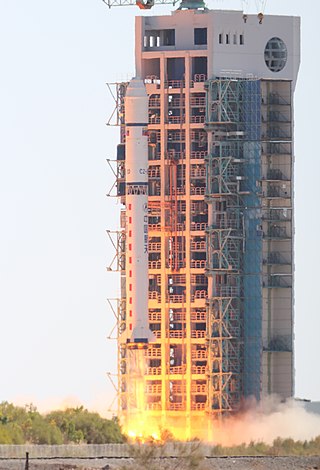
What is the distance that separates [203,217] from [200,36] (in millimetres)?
6774

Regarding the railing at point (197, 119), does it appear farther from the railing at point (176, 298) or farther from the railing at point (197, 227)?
the railing at point (176, 298)

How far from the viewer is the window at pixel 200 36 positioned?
354ft

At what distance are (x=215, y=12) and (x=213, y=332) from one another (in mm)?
11795

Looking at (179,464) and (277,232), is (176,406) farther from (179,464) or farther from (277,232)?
(179,464)

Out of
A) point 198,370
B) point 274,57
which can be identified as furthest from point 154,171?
point 198,370

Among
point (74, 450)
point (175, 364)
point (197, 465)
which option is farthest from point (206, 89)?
point (197, 465)

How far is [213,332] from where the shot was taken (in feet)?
346

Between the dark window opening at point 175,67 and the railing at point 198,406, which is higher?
the dark window opening at point 175,67

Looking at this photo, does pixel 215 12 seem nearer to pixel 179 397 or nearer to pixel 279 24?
pixel 279 24

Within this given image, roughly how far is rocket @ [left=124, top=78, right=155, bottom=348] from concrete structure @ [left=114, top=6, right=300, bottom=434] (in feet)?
6.72

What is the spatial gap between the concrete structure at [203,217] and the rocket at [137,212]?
2049 millimetres

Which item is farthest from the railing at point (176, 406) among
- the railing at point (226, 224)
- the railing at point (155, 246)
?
the railing at point (226, 224)

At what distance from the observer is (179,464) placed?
8419 centimetres

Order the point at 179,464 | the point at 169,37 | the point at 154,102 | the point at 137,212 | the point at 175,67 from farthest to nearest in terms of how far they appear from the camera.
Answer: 1. the point at 169,37
2. the point at 175,67
3. the point at 154,102
4. the point at 137,212
5. the point at 179,464
